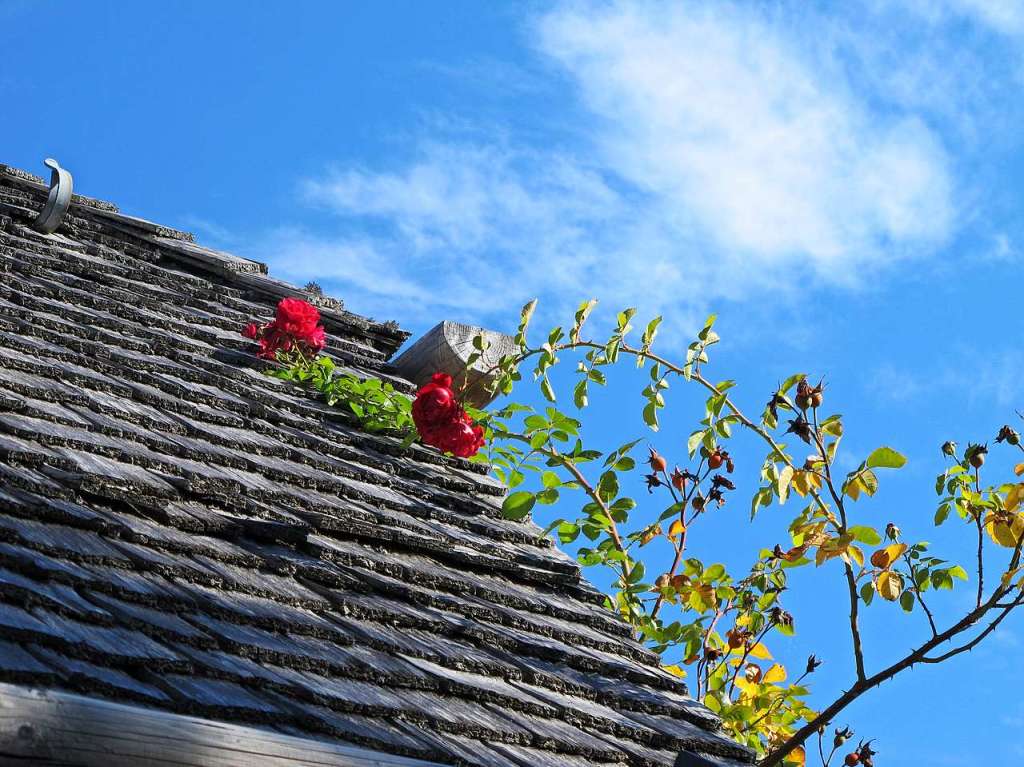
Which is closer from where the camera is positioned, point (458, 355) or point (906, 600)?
point (906, 600)

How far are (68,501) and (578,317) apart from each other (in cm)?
261

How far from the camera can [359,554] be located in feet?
10.1

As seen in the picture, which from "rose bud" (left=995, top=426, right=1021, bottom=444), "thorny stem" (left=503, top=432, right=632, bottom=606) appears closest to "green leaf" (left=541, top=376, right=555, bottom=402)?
"thorny stem" (left=503, top=432, right=632, bottom=606)

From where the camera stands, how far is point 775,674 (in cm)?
535

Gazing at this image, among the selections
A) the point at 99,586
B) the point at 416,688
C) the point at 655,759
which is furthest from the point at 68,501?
the point at 655,759

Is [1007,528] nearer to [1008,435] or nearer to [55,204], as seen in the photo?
[1008,435]

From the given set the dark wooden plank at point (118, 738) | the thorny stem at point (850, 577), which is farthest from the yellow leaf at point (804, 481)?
the dark wooden plank at point (118, 738)

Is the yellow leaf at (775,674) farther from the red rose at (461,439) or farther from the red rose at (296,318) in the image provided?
the red rose at (296,318)

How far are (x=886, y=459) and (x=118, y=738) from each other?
120 inches

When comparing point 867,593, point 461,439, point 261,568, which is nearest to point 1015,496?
point 867,593

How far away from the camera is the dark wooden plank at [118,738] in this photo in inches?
59.0

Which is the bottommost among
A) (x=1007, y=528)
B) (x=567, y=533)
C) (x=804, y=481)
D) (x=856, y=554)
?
(x=567, y=533)

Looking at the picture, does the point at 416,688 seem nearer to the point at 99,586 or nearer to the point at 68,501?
the point at 99,586

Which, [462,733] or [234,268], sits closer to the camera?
[462,733]
